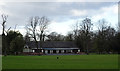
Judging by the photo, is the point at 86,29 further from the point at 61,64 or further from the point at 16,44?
the point at 61,64

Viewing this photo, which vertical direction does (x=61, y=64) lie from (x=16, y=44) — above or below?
below

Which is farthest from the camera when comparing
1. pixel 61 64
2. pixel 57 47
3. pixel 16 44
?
pixel 57 47

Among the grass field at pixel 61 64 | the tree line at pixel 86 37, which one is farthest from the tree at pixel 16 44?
the grass field at pixel 61 64

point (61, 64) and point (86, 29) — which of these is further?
point (86, 29)

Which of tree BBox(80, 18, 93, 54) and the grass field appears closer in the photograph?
the grass field

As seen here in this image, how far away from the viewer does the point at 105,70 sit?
19.2 meters

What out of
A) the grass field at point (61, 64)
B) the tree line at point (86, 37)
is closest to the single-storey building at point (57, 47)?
the tree line at point (86, 37)

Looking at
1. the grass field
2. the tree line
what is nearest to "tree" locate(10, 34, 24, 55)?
the tree line

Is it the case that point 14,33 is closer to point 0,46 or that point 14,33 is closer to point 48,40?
point 0,46

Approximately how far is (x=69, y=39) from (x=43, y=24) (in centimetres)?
2855

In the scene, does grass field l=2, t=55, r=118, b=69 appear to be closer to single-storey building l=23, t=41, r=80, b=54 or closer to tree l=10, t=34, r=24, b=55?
tree l=10, t=34, r=24, b=55

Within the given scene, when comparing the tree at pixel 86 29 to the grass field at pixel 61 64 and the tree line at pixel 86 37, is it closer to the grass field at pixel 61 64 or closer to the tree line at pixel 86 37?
the tree line at pixel 86 37

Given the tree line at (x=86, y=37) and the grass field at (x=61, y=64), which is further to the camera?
the tree line at (x=86, y=37)

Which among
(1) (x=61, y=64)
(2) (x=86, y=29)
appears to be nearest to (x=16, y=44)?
(2) (x=86, y=29)
